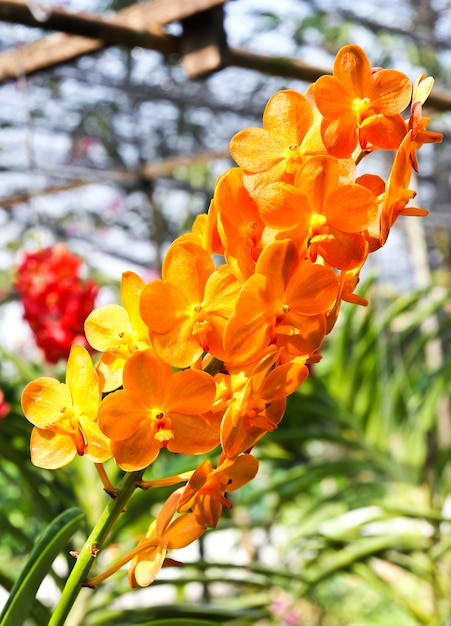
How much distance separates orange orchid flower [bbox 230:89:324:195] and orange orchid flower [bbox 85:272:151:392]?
0.09 m

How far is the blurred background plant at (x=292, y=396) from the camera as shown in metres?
1.32

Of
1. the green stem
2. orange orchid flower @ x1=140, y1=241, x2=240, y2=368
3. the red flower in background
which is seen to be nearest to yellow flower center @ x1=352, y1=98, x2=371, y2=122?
orange orchid flower @ x1=140, y1=241, x2=240, y2=368

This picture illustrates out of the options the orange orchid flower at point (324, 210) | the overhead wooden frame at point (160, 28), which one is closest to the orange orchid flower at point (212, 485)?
the orange orchid flower at point (324, 210)

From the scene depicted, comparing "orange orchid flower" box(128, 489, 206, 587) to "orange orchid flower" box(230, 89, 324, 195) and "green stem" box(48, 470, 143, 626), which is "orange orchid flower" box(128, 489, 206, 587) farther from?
"orange orchid flower" box(230, 89, 324, 195)

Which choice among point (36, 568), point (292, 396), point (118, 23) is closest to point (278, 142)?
point (36, 568)

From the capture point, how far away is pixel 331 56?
3422mm

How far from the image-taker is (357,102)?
1.42 feet

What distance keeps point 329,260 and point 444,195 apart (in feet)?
14.6

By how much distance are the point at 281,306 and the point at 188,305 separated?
5cm

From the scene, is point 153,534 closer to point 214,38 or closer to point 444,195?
point 214,38

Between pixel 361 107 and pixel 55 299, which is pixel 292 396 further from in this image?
pixel 361 107

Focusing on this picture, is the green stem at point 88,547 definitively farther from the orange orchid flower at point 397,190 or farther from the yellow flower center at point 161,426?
the orange orchid flower at point 397,190

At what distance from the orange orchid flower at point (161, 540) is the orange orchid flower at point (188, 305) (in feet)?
0.28

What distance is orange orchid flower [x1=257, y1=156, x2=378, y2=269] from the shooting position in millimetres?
397
